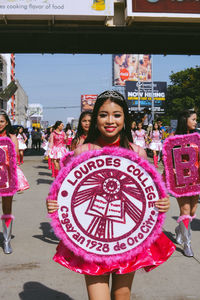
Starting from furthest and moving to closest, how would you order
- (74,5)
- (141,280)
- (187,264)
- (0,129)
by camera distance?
(74,5) → (0,129) → (187,264) → (141,280)

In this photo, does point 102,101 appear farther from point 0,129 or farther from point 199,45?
point 199,45

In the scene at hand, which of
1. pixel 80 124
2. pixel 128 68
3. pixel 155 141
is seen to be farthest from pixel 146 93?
pixel 80 124

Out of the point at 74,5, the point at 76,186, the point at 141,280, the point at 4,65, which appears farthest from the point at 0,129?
the point at 4,65

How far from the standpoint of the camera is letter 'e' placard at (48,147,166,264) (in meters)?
Answer: 2.15

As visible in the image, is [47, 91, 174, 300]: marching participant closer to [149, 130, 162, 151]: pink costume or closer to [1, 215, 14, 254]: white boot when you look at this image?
[1, 215, 14, 254]: white boot

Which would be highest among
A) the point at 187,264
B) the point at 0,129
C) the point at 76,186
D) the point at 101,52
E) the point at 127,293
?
the point at 101,52

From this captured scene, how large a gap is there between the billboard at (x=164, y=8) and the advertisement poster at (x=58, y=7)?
82cm

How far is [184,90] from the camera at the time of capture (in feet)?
197

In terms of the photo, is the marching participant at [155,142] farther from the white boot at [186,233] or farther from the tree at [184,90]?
the tree at [184,90]

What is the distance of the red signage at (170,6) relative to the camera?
1352cm

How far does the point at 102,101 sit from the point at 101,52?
52.7ft

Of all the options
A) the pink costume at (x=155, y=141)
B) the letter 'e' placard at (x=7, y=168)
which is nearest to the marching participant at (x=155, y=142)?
the pink costume at (x=155, y=141)

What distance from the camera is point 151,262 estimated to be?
7.48 feet

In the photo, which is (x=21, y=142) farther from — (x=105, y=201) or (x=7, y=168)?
(x=105, y=201)
